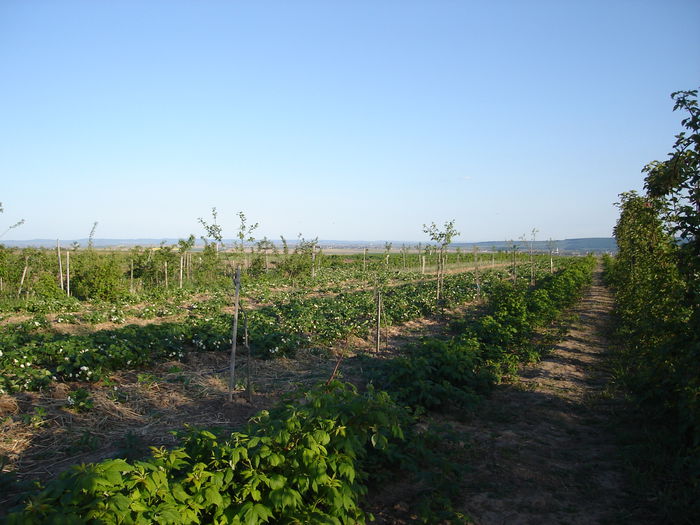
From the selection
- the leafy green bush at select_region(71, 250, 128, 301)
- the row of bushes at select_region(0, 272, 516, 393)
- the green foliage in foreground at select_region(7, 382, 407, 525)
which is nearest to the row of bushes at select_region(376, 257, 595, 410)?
the green foliage in foreground at select_region(7, 382, 407, 525)

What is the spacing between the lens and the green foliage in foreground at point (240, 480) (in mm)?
2221

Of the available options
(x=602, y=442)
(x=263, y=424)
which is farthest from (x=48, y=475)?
(x=602, y=442)

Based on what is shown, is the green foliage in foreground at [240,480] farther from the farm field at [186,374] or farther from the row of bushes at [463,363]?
the row of bushes at [463,363]

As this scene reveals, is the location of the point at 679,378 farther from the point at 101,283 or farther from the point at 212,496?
the point at 101,283

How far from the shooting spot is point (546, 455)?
488 centimetres

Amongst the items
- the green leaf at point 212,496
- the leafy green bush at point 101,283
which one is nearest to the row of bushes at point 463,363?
the green leaf at point 212,496

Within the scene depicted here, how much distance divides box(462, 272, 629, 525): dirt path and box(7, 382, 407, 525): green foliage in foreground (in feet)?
4.42

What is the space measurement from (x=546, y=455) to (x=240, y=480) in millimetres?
3510

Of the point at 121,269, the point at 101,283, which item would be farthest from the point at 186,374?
the point at 121,269

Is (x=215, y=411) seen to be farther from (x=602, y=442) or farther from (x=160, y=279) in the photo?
(x=160, y=279)

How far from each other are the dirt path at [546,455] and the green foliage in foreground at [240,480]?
135 centimetres

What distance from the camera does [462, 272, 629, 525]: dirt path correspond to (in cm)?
384

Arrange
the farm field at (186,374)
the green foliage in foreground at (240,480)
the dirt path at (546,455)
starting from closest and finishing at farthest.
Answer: the green foliage in foreground at (240,480) → the dirt path at (546,455) → the farm field at (186,374)

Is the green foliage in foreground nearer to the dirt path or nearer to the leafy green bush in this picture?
the dirt path
